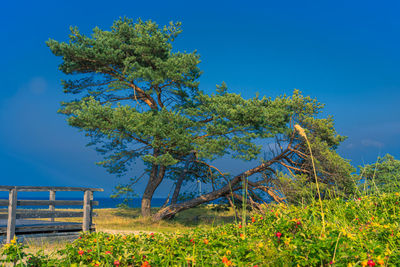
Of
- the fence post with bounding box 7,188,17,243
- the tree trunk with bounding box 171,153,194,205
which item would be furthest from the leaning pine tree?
the fence post with bounding box 7,188,17,243

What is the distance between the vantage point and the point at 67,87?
1561 centimetres

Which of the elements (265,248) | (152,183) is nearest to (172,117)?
(152,183)

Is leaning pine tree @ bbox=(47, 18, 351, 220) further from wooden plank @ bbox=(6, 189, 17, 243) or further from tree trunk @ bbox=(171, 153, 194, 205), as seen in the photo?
wooden plank @ bbox=(6, 189, 17, 243)

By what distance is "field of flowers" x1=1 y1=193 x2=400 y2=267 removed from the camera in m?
2.54

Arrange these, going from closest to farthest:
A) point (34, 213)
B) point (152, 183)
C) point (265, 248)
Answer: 1. point (265, 248)
2. point (34, 213)
3. point (152, 183)

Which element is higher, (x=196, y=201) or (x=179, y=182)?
(x=179, y=182)

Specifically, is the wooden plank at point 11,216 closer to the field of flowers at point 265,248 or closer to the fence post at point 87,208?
the fence post at point 87,208

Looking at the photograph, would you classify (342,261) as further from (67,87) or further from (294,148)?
(67,87)

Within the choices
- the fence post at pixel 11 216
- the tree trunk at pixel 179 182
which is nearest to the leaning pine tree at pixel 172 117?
the tree trunk at pixel 179 182

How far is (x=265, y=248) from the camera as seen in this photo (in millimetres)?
3602

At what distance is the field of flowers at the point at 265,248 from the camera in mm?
2541

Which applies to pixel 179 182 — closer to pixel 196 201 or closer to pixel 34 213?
pixel 196 201

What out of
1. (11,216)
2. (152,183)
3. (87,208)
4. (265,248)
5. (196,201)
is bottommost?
(265,248)

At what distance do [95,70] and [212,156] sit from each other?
24.4 ft
